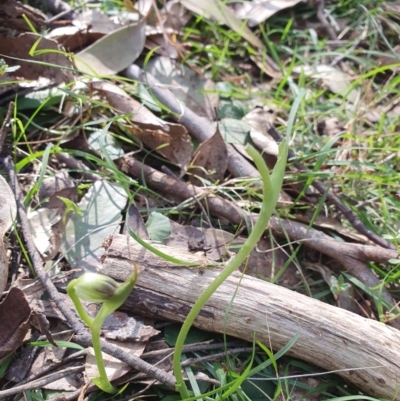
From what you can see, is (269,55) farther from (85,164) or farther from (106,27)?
(85,164)

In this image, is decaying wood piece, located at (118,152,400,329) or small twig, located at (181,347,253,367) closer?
small twig, located at (181,347,253,367)

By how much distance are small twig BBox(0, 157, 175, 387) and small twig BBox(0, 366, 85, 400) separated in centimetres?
7

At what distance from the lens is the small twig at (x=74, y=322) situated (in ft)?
3.99

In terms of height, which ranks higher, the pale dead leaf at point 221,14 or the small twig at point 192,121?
the pale dead leaf at point 221,14

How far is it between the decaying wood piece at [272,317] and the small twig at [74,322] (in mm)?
138

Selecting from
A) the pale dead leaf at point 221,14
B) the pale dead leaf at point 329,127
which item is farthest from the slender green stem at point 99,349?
the pale dead leaf at point 221,14

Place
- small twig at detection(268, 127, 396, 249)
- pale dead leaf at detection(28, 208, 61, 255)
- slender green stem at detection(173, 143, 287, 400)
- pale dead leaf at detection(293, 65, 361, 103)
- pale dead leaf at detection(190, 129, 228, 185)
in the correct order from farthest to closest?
pale dead leaf at detection(293, 65, 361, 103)
pale dead leaf at detection(190, 129, 228, 185)
small twig at detection(268, 127, 396, 249)
pale dead leaf at detection(28, 208, 61, 255)
slender green stem at detection(173, 143, 287, 400)

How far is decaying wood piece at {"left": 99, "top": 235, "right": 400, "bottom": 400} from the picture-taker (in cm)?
127

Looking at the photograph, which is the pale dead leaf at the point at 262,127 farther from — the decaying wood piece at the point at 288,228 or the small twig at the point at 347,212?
the decaying wood piece at the point at 288,228

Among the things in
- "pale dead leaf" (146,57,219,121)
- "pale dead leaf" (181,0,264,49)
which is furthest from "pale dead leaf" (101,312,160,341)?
"pale dead leaf" (181,0,264,49)

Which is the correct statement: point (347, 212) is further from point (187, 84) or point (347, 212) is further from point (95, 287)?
point (95, 287)

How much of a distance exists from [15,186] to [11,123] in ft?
0.85

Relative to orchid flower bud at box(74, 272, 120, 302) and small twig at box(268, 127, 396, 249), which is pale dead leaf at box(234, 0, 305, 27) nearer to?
small twig at box(268, 127, 396, 249)

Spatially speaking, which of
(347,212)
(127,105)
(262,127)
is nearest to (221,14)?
(262,127)
